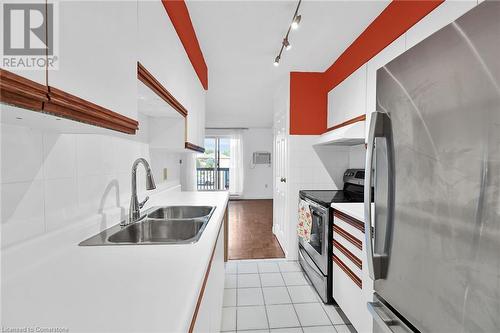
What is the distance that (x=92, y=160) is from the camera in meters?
1.16

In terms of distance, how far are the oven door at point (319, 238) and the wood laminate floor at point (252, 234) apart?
915 mm

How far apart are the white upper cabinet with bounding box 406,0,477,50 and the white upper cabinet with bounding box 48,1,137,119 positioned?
1512 millimetres

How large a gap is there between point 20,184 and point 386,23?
2.41 m

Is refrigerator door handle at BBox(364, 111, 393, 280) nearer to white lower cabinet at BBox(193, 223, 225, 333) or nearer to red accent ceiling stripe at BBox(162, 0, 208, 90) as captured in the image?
white lower cabinet at BBox(193, 223, 225, 333)

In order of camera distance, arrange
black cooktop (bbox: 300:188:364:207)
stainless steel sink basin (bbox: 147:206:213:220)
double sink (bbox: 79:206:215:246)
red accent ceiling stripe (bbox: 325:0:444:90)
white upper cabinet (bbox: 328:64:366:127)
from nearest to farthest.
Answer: double sink (bbox: 79:206:215:246) → red accent ceiling stripe (bbox: 325:0:444:90) → stainless steel sink basin (bbox: 147:206:213:220) → white upper cabinet (bbox: 328:64:366:127) → black cooktop (bbox: 300:188:364:207)

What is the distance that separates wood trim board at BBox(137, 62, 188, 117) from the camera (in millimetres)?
1017

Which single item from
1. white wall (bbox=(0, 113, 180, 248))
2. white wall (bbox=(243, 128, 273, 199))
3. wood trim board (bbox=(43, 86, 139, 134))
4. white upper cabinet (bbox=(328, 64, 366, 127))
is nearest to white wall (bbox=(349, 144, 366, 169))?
white upper cabinet (bbox=(328, 64, 366, 127))

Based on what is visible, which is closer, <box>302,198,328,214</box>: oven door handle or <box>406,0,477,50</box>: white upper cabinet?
<box>406,0,477,50</box>: white upper cabinet

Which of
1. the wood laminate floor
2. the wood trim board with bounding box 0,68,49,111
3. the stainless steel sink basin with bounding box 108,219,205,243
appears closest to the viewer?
the wood trim board with bounding box 0,68,49,111

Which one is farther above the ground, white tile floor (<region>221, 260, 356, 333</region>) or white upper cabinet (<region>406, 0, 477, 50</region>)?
white upper cabinet (<region>406, 0, 477, 50</region>)

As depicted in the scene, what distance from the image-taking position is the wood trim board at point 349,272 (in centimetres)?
157

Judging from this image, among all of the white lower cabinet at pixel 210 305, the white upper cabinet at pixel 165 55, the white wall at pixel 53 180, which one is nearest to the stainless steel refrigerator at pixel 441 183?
the white lower cabinet at pixel 210 305

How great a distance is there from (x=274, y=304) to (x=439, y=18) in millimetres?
2354

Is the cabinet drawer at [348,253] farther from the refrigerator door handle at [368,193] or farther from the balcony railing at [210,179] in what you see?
the balcony railing at [210,179]
